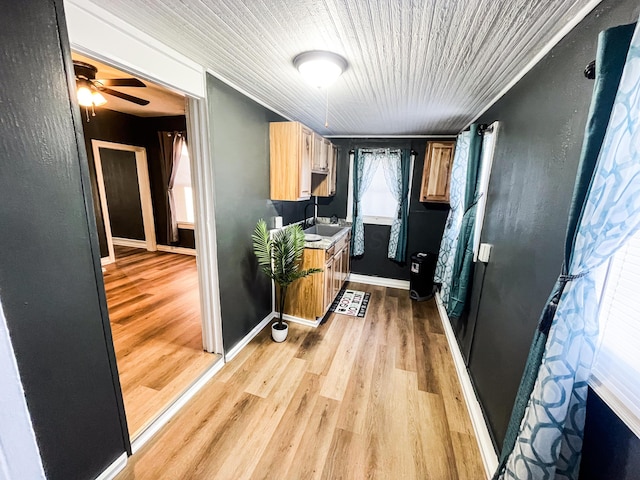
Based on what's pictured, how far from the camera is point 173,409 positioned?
Answer: 1.79 meters

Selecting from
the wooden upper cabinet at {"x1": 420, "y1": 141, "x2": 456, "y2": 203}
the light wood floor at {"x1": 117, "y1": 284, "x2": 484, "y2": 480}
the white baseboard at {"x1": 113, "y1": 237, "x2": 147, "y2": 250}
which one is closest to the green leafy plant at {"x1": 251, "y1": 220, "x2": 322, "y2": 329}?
the light wood floor at {"x1": 117, "y1": 284, "x2": 484, "y2": 480}

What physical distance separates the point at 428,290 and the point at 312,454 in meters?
2.79

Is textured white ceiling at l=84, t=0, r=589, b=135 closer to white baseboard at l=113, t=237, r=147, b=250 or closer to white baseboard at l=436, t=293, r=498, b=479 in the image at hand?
white baseboard at l=436, t=293, r=498, b=479

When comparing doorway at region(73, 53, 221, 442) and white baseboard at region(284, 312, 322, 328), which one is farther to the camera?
white baseboard at region(284, 312, 322, 328)

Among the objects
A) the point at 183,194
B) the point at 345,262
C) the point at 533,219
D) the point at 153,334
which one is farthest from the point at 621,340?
the point at 183,194

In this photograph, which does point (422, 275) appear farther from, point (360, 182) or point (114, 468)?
point (114, 468)

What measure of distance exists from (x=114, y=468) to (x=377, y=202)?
153 inches

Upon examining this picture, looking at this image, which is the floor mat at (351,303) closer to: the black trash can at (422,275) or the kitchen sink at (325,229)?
the black trash can at (422,275)

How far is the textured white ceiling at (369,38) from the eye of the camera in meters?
1.10

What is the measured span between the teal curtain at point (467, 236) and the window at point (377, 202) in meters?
1.68

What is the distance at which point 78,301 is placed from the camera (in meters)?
1.17

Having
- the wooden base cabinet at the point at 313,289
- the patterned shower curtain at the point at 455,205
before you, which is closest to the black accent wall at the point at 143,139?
the wooden base cabinet at the point at 313,289

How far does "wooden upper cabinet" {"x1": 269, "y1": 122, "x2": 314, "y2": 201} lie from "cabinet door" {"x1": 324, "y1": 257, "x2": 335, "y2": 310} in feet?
2.82

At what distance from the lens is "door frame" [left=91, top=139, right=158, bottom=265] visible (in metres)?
4.25
